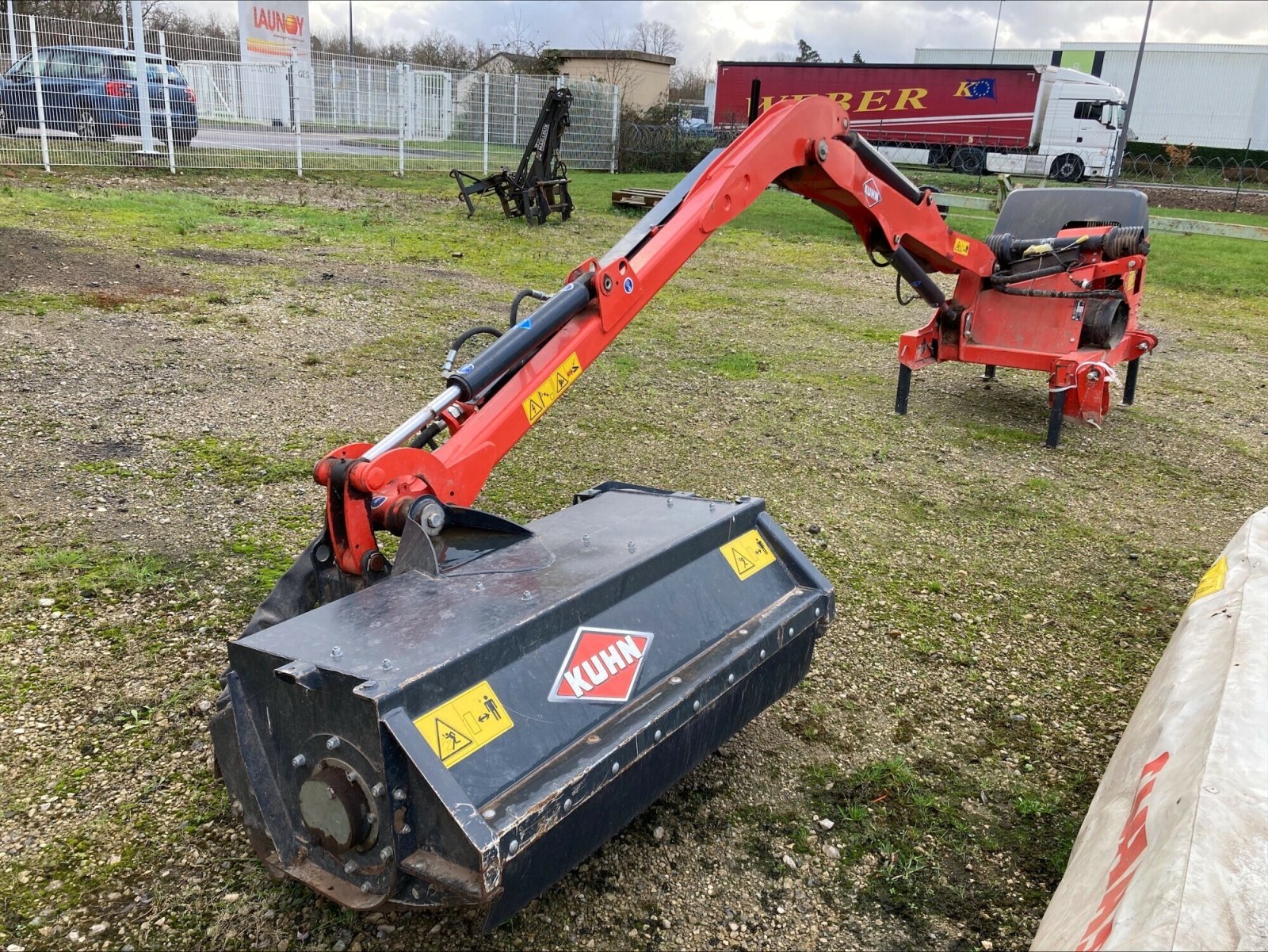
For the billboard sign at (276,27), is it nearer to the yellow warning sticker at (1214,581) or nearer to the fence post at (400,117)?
the fence post at (400,117)

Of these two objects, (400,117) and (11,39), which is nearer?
(11,39)

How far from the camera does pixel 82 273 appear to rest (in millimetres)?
8125

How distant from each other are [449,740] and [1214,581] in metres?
2.30

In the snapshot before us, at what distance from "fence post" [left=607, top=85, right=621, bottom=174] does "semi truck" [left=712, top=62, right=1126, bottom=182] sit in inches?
253

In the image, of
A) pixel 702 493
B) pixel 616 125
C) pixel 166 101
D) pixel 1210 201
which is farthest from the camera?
pixel 1210 201

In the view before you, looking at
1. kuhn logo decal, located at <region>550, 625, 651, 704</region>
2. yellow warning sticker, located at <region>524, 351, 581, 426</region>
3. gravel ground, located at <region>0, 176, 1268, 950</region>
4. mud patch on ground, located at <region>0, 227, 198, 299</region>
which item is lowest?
gravel ground, located at <region>0, 176, 1268, 950</region>

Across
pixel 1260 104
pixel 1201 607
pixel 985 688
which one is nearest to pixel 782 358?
pixel 985 688

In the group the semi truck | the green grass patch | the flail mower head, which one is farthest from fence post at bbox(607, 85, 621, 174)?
the flail mower head

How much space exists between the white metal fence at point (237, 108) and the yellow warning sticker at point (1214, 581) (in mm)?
14501

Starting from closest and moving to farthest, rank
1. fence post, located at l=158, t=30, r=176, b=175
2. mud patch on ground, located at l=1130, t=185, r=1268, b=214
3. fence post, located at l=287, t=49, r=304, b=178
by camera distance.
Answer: fence post, located at l=158, t=30, r=176, b=175 → fence post, located at l=287, t=49, r=304, b=178 → mud patch on ground, located at l=1130, t=185, r=1268, b=214

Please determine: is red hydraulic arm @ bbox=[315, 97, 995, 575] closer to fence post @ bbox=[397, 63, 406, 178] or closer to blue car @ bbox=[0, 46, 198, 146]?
blue car @ bbox=[0, 46, 198, 146]

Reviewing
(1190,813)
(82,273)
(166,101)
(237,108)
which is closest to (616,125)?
Answer: (237,108)

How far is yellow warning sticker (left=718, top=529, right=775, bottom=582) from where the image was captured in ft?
9.07

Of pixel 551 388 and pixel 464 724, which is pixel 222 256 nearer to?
pixel 551 388
